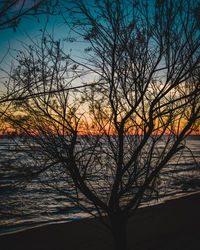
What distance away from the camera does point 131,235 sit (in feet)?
23.4

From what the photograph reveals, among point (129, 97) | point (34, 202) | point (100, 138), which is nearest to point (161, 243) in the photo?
point (100, 138)

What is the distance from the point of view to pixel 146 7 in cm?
248

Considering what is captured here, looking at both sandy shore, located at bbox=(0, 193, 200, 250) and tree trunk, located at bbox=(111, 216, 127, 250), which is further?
sandy shore, located at bbox=(0, 193, 200, 250)

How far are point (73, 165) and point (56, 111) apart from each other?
0.91m

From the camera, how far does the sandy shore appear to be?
20.6ft

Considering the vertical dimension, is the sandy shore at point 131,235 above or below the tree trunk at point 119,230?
below

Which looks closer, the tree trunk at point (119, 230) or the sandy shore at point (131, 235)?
the tree trunk at point (119, 230)

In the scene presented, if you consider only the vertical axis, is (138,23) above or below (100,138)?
above

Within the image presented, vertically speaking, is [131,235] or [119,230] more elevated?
[119,230]

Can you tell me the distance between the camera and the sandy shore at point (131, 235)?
6289 mm

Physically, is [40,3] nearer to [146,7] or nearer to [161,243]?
[146,7]

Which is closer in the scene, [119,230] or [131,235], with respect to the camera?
[119,230]

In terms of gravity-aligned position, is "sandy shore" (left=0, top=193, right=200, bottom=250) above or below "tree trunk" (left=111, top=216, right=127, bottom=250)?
below

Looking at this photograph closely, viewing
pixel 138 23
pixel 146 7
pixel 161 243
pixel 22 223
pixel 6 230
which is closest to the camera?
pixel 146 7
